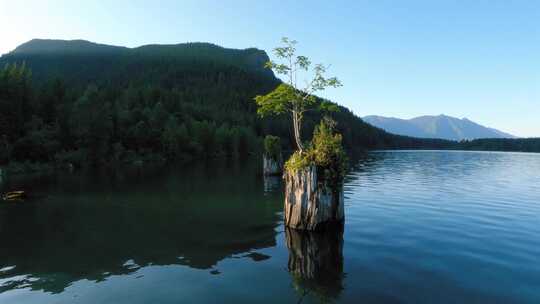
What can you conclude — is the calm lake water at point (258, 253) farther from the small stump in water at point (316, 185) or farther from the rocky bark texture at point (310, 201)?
the small stump in water at point (316, 185)

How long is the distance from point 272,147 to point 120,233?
3854 cm

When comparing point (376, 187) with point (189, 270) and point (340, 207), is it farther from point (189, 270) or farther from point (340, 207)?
point (189, 270)

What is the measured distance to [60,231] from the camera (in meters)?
21.7

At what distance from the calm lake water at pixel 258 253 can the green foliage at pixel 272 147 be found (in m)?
25.6

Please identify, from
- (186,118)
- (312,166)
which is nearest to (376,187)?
(312,166)

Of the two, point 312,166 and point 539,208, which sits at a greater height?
point 312,166

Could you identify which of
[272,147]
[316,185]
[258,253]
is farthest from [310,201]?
[272,147]

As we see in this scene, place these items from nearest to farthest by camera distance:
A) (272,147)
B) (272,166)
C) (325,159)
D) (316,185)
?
(316,185) → (325,159) → (272,147) → (272,166)

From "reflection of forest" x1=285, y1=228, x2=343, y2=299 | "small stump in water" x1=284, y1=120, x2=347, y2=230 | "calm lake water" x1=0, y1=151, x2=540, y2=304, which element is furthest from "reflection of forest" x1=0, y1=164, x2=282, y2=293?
"small stump in water" x1=284, y1=120, x2=347, y2=230

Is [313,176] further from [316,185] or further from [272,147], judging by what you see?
[272,147]

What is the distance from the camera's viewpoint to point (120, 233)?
21344 millimetres

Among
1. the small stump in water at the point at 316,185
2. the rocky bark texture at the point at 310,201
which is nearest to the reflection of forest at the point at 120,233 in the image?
the rocky bark texture at the point at 310,201

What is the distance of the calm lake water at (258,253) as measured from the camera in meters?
12.7

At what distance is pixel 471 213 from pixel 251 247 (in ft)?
69.5
